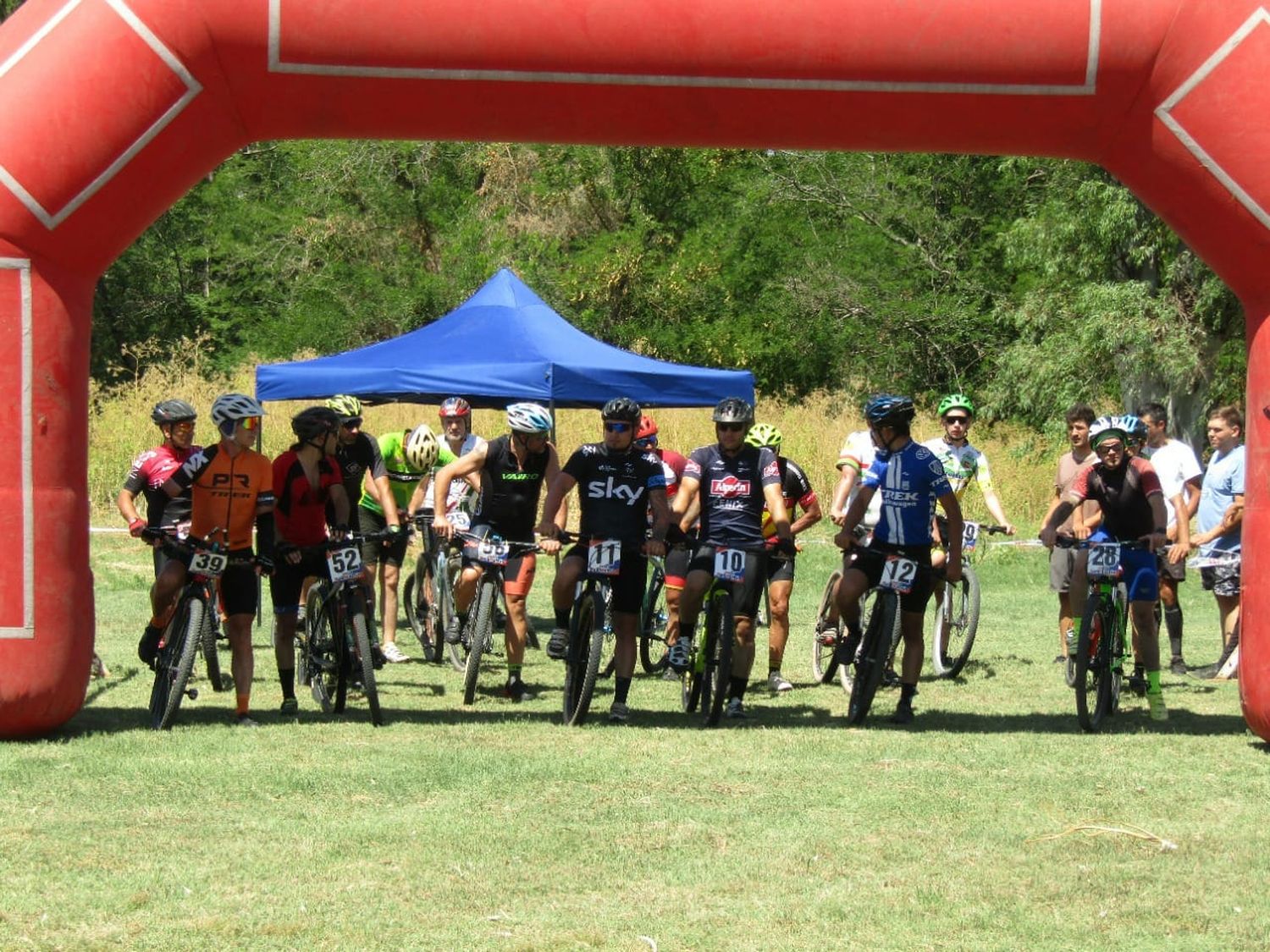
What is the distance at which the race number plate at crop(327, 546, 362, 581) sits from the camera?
396 inches

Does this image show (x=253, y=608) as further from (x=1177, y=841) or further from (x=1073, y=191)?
(x=1073, y=191)

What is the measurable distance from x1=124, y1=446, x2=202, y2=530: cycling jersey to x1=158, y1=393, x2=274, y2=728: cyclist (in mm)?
1454

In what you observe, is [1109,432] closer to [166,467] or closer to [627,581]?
[627,581]

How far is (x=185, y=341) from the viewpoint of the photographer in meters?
30.5

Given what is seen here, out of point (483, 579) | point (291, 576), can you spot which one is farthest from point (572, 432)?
point (291, 576)

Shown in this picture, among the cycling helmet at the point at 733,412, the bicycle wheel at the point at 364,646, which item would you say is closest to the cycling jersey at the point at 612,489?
the cycling helmet at the point at 733,412

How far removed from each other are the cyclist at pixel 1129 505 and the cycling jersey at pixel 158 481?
5.44 metres

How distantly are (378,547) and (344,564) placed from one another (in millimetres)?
3214

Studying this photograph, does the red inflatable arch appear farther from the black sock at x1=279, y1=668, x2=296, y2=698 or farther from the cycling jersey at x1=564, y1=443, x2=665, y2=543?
the cycling jersey at x1=564, y1=443, x2=665, y2=543

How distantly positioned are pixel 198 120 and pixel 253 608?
8.83 ft

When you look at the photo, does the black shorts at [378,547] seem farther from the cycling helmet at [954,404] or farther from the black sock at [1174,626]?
the black sock at [1174,626]

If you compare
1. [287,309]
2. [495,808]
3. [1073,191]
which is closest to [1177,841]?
[495,808]

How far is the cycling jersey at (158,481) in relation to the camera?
11477 mm

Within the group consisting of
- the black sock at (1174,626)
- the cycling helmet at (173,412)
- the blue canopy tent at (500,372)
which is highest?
the blue canopy tent at (500,372)
